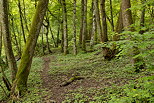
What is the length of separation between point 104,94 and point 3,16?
5.98 meters

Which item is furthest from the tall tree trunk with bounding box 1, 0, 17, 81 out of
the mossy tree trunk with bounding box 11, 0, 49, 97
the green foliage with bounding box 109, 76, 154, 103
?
the green foliage with bounding box 109, 76, 154, 103

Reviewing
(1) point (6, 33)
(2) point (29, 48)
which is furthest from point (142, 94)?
(1) point (6, 33)

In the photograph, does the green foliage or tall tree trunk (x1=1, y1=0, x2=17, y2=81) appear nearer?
the green foliage

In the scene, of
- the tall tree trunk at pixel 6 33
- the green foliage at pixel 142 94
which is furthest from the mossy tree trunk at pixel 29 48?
the green foliage at pixel 142 94

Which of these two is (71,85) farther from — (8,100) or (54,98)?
(8,100)

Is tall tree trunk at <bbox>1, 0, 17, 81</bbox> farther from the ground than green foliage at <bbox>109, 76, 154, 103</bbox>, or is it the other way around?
tall tree trunk at <bbox>1, 0, 17, 81</bbox>

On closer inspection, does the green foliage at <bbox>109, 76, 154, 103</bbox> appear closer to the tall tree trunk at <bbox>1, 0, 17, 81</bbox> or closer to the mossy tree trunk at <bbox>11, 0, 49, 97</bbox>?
the mossy tree trunk at <bbox>11, 0, 49, 97</bbox>

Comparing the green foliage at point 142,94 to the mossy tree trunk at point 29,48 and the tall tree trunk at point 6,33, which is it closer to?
the mossy tree trunk at point 29,48

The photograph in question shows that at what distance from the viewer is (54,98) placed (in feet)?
20.6

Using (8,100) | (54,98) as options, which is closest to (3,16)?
(8,100)

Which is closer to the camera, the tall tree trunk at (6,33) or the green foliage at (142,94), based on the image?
the green foliage at (142,94)

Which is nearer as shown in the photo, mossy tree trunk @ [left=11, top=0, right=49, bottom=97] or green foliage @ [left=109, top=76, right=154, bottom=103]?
green foliage @ [left=109, top=76, right=154, bottom=103]

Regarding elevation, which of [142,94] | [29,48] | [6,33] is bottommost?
[142,94]

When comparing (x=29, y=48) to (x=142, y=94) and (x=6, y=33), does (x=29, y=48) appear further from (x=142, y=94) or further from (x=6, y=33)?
(x=142, y=94)
